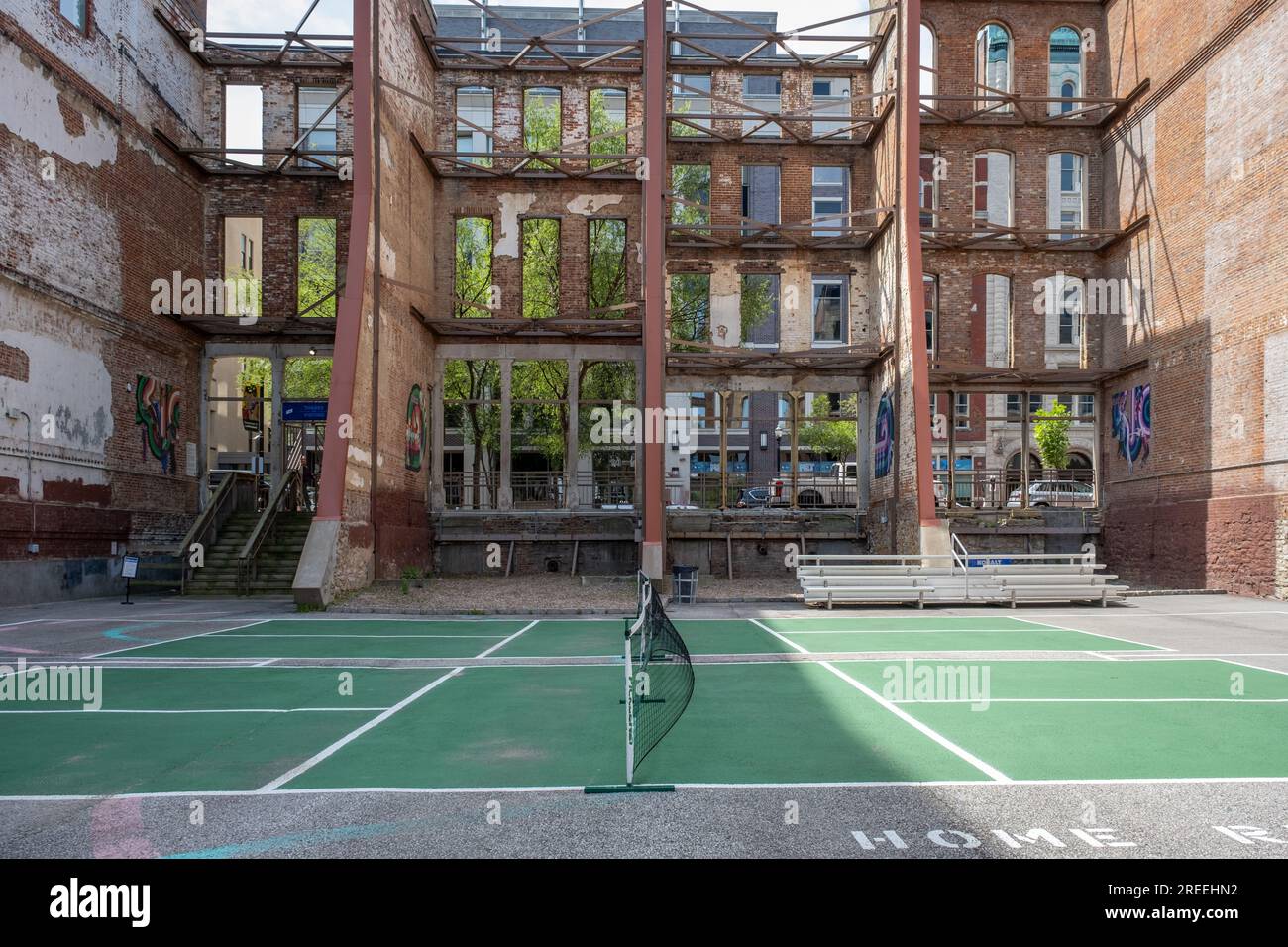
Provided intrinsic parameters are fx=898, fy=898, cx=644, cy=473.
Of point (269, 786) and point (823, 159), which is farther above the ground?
point (823, 159)

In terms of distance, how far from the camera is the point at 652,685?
34.7 feet

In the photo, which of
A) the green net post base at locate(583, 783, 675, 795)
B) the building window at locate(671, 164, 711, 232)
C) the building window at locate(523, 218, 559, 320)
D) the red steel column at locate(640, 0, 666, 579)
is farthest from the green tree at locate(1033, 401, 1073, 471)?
the green net post base at locate(583, 783, 675, 795)

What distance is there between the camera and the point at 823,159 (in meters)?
29.0

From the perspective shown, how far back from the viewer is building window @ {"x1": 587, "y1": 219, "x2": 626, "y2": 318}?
31.3 m

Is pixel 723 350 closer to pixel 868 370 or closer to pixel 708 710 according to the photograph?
pixel 868 370

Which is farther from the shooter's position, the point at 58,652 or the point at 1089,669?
the point at 58,652

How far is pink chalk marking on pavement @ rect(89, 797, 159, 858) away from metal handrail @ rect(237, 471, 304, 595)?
16907 millimetres

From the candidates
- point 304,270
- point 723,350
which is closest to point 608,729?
point 723,350

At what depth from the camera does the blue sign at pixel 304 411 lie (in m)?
26.7

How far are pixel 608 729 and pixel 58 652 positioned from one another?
9.49 metres

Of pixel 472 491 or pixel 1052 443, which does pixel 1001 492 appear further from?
pixel 472 491

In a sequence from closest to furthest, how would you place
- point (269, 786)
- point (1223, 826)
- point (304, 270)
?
point (1223, 826), point (269, 786), point (304, 270)

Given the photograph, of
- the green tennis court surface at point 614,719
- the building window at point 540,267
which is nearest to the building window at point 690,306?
the building window at point 540,267

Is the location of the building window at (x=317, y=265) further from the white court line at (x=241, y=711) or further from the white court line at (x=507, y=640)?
the white court line at (x=241, y=711)
